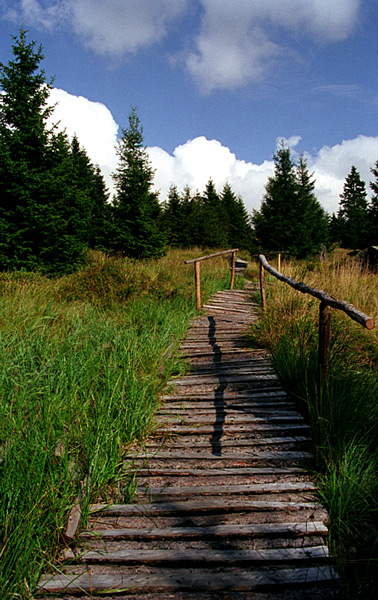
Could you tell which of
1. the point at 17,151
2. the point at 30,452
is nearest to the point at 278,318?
the point at 30,452

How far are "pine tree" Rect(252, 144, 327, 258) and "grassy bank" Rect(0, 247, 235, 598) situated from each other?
733 inches

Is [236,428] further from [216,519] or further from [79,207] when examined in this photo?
[79,207]

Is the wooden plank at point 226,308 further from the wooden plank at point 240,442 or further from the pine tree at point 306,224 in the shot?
the pine tree at point 306,224

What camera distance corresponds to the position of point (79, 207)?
14781mm

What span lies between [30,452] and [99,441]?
24.2 inches

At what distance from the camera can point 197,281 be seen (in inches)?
344

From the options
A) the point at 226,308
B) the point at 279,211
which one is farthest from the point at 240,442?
the point at 279,211

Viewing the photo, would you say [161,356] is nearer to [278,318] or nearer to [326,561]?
[278,318]

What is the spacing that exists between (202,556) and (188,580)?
0.53 ft

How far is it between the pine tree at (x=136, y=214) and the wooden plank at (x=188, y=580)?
16.9 meters

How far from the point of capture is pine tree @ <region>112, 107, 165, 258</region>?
724 inches

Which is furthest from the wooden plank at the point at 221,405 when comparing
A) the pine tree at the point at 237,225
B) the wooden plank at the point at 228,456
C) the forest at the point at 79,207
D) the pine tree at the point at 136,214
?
the pine tree at the point at 237,225

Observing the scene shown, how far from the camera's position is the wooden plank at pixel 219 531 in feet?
7.16

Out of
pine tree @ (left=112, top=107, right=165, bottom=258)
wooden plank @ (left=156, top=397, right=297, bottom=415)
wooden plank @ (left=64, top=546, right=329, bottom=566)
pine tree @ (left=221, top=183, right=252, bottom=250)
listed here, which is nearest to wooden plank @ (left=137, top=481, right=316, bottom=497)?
wooden plank @ (left=64, top=546, right=329, bottom=566)
